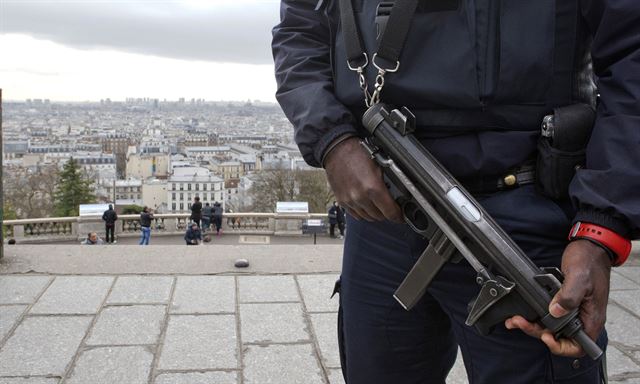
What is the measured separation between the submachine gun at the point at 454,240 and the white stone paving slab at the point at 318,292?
2.35 meters

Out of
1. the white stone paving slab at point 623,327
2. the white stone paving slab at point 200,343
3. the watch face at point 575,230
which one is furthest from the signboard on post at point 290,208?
the watch face at point 575,230

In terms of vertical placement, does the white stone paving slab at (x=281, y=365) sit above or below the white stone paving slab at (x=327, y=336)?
below

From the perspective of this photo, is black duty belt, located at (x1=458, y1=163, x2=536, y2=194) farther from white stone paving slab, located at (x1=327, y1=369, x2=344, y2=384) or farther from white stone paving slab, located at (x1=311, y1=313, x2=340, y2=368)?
white stone paving slab, located at (x1=311, y1=313, x2=340, y2=368)

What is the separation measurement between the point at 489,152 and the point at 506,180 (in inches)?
2.7

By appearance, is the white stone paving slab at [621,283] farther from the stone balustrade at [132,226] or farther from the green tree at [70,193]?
the green tree at [70,193]

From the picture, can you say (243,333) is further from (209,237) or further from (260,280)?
(209,237)

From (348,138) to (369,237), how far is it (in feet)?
0.79

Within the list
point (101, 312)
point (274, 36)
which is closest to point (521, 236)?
point (274, 36)

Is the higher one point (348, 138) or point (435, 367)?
point (348, 138)

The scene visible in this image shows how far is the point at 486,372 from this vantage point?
1.41 metres

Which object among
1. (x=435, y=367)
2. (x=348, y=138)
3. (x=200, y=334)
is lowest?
(x=200, y=334)

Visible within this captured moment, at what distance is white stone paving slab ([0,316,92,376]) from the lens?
9.64ft

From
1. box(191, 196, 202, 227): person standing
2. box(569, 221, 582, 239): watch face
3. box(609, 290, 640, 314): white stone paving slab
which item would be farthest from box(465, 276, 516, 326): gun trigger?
box(191, 196, 202, 227): person standing

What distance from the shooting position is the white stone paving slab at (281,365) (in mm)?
2932
